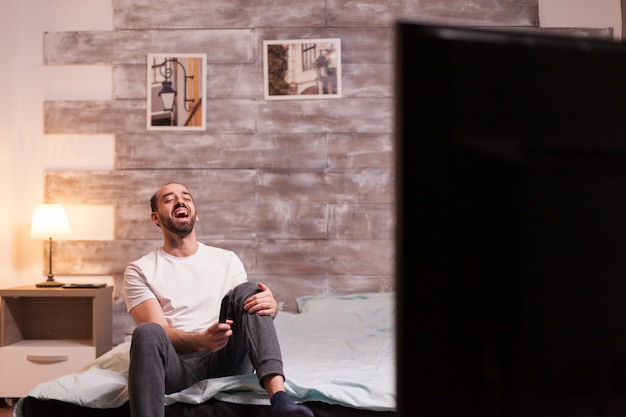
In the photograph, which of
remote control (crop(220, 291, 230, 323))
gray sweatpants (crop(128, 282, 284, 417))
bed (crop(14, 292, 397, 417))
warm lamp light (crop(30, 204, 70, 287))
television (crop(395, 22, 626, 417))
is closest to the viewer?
television (crop(395, 22, 626, 417))

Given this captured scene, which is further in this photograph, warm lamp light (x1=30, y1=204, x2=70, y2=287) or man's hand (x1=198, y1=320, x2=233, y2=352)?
warm lamp light (x1=30, y1=204, x2=70, y2=287)

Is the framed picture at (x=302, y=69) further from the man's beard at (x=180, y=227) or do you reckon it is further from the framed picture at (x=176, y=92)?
the man's beard at (x=180, y=227)

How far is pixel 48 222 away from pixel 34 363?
0.71m

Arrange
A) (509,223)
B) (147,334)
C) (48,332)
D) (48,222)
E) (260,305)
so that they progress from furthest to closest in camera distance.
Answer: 1. (48,332)
2. (48,222)
3. (260,305)
4. (147,334)
5. (509,223)

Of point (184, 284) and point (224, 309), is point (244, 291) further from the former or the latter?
point (184, 284)

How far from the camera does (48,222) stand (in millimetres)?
3477

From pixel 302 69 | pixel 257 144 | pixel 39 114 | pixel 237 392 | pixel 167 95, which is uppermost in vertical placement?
pixel 302 69

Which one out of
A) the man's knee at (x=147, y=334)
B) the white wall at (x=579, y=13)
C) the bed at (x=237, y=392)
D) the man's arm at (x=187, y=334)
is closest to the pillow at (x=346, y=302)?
the bed at (x=237, y=392)

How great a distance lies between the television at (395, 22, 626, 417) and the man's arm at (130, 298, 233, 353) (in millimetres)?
1604

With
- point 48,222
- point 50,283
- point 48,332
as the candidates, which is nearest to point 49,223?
point 48,222

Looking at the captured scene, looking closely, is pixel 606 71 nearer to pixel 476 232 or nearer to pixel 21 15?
pixel 476 232


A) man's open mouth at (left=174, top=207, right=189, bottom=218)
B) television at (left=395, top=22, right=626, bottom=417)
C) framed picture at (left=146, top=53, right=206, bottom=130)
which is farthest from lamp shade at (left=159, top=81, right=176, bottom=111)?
television at (left=395, top=22, right=626, bottom=417)

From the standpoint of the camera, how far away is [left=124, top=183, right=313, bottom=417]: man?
6.17 feet

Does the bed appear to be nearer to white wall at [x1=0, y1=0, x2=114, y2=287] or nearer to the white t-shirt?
the white t-shirt
